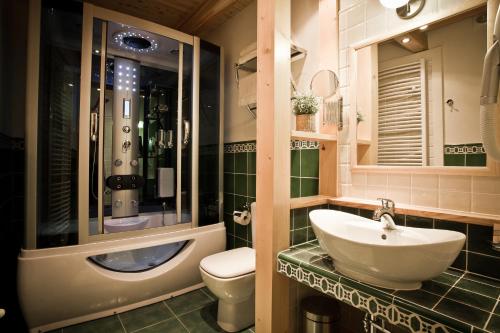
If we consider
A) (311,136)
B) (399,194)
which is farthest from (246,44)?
(399,194)

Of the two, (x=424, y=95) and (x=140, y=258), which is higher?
(x=424, y=95)

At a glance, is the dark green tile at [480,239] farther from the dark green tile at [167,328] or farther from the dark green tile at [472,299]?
the dark green tile at [167,328]

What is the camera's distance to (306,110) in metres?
1.40

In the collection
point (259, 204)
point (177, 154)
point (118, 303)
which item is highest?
point (177, 154)

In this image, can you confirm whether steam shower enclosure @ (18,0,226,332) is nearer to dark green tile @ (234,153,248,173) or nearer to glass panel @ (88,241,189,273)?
glass panel @ (88,241,189,273)

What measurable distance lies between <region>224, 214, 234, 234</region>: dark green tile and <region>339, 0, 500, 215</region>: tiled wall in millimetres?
1251

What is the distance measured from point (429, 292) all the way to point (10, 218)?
8.46 feet

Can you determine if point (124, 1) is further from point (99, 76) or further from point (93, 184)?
point (93, 184)

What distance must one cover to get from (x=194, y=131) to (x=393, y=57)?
150cm

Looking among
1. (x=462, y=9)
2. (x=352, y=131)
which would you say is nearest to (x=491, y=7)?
(x=462, y=9)

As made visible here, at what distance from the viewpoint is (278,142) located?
1.15 m

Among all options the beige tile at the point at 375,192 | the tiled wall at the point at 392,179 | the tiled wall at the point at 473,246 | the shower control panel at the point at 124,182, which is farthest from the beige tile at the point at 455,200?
the shower control panel at the point at 124,182

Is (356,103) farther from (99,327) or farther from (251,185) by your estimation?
(99,327)

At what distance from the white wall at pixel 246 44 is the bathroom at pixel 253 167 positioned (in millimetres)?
18
